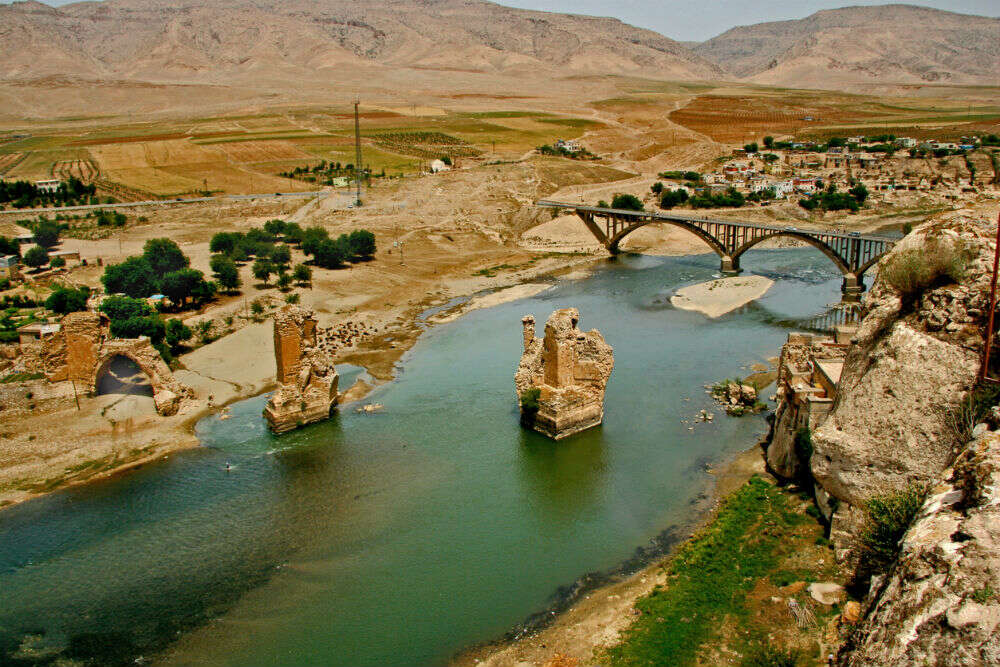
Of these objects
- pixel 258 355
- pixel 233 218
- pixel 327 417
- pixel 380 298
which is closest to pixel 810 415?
pixel 327 417

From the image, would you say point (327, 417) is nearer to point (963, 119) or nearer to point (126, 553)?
Answer: point (126, 553)

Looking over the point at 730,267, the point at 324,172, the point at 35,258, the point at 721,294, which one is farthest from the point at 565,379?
the point at 324,172

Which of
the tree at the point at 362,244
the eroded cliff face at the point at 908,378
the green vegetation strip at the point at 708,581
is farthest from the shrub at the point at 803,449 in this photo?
the tree at the point at 362,244

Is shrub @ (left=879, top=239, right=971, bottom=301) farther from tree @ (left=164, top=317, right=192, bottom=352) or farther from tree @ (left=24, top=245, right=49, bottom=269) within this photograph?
tree @ (left=24, top=245, right=49, bottom=269)

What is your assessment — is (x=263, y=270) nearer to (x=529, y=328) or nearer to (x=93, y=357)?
(x=93, y=357)

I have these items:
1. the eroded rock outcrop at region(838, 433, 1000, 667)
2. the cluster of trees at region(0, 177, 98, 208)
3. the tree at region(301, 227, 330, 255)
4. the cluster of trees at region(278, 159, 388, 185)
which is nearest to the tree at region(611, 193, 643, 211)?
the cluster of trees at region(278, 159, 388, 185)

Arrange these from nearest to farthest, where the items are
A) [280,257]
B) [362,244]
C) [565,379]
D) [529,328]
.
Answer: [565,379] < [529,328] < [280,257] < [362,244]
